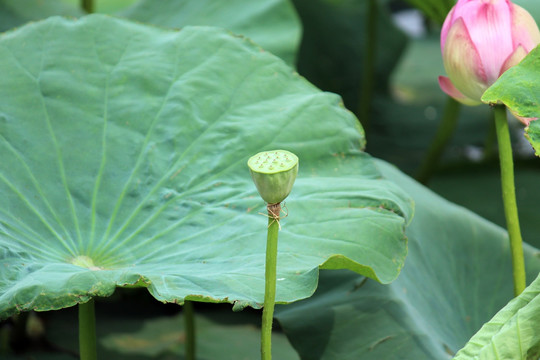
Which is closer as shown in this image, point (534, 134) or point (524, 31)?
point (534, 134)

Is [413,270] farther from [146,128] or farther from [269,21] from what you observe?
[269,21]

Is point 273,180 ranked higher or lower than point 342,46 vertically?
lower

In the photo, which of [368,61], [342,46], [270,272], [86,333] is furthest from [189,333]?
[342,46]

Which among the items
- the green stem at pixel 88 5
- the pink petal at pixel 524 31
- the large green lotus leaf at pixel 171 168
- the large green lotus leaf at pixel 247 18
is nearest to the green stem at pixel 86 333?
the large green lotus leaf at pixel 171 168

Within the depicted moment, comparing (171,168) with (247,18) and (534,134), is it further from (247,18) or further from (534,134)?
(247,18)

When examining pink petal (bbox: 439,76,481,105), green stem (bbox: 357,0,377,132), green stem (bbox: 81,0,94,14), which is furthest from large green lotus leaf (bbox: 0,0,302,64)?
pink petal (bbox: 439,76,481,105)

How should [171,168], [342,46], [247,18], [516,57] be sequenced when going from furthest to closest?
1. [342,46]
2. [247,18]
3. [171,168]
4. [516,57]
